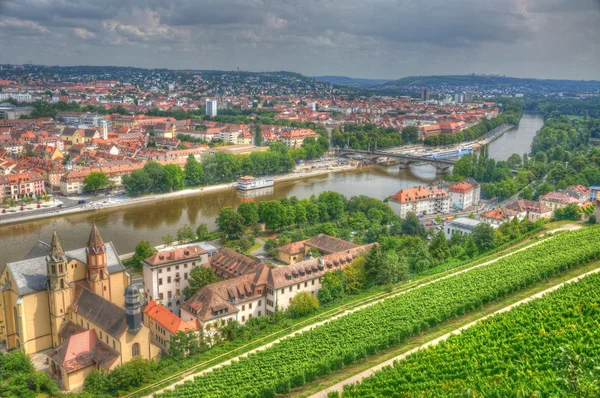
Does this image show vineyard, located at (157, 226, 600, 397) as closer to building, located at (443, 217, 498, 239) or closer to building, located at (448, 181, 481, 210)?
building, located at (443, 217, 498, 239)

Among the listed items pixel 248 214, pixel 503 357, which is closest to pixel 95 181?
pixel 248 214

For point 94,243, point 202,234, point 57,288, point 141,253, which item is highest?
point 94,243

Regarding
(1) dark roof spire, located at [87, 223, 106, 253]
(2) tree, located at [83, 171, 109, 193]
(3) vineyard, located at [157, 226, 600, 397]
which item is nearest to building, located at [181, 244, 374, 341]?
(3) vineyard, located at [157, 226, 600, 397]

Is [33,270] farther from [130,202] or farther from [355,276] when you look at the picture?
[130,202]

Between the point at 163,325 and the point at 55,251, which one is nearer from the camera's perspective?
the point at 55,251

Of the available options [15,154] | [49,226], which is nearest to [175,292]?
[49,226]

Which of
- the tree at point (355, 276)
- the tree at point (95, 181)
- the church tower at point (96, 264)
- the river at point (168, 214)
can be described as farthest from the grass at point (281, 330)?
the tree at point (95, 181)

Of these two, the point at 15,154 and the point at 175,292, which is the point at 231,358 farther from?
the point at 15,154
